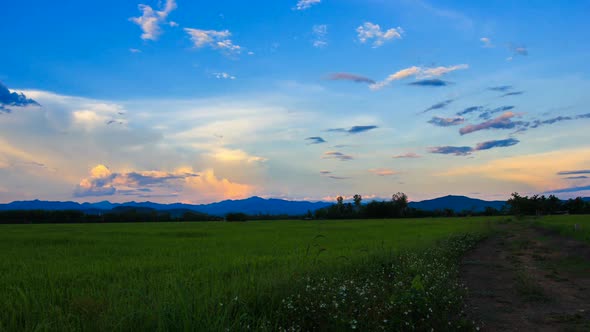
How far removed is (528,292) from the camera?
888 centimetres

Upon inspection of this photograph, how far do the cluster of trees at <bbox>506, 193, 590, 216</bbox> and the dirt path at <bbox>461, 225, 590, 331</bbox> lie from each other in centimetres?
8740

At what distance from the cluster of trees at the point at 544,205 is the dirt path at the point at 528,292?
287 ft

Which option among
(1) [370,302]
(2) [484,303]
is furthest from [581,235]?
(1) [370,302]

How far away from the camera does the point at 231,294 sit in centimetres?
620

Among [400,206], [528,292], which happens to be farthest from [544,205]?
[528,292]

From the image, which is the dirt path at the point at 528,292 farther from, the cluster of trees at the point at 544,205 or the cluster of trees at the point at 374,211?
the cluster of trees at the point at 374,211

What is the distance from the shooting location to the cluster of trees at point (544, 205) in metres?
92.9

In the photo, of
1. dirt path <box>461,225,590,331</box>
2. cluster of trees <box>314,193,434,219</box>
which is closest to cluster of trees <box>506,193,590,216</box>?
cluster of trees <box>314,193,434,219</box>

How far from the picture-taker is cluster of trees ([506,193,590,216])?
9288cm

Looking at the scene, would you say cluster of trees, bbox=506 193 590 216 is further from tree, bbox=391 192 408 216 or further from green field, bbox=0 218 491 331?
green field, bbox=0 218 491 331

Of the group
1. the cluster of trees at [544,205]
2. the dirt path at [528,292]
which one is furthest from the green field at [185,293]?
the cluster of trees at [544,205]

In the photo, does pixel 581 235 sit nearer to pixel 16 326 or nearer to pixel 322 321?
pixel 322 321

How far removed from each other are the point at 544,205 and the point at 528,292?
105010mm

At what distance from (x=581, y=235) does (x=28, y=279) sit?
92.8ft
